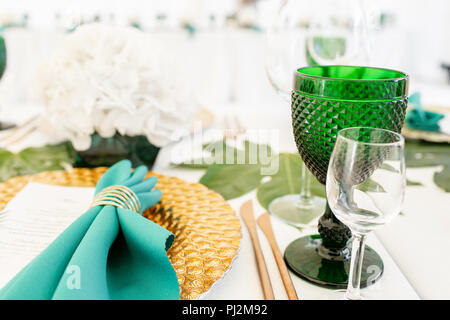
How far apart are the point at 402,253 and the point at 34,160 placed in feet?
2.19

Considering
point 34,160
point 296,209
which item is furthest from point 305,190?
point 34,160

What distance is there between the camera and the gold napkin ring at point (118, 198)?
469 mm

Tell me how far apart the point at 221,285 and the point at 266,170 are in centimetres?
36

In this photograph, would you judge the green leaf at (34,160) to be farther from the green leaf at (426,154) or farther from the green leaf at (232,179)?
the green leaf at (426,154)

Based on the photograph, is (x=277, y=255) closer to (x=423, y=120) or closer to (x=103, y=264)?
(x=103, y=264)

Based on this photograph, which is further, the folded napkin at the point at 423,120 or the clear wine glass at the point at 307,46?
the folded napkin at the point at 423,120

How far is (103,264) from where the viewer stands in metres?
0.36

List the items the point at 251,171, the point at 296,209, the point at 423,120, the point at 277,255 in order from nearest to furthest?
the point at 277,255 < the point at 296,209 < the point at 251,171 < the point at 423,120

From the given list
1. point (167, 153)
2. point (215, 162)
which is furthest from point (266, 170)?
point (167, 153)

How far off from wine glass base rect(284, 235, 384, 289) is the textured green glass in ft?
0.35

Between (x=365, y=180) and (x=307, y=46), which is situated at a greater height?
(x=307, y=46)

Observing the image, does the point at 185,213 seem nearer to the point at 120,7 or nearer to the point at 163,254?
the point at 163,254

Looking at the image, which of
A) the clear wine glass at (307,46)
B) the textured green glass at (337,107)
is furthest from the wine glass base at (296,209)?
the textured green glass at (337,107)

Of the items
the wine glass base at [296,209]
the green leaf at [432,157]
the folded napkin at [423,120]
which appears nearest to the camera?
the wine glass base at [296,209]
